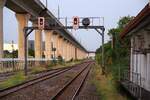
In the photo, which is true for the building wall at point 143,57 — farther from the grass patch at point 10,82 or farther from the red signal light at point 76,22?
the red signal light at point 76,22

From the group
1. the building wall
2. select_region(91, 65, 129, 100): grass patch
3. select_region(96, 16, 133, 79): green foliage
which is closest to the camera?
the building wall

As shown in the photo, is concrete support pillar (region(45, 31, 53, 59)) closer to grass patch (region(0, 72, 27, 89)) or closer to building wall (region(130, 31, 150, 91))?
grass patch (region(0, 72, 27, 89))

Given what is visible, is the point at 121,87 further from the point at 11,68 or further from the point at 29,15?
the point at 29,15

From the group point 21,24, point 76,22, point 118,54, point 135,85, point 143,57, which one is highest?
point 21,24

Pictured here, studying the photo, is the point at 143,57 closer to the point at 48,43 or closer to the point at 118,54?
the point at 118,54

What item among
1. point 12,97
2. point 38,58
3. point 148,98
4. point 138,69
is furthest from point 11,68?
point 148,98

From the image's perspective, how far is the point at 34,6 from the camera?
61875 mm

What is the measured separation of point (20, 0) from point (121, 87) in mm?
34121

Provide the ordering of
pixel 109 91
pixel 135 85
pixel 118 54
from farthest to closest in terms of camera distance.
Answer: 1. pixel 118 54
2. pixel 109 91
3. pixel 135 85

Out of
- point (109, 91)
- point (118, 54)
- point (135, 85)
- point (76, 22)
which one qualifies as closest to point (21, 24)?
point (76, 22)

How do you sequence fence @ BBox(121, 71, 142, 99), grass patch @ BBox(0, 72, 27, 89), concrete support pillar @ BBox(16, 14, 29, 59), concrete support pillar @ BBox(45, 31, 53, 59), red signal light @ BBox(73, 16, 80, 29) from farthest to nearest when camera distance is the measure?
concrete support pillar @ BBox(45, 31, 53, 59) < concrete support pillar @ BBox(16, 14, 29, 59) < red signal light @ BBox(73, 16, 80, 29) < grass patch @ BBox(0, 72, 27, 89) < fence @ BBox(121, 71, 142, 99)

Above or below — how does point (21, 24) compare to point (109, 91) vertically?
above

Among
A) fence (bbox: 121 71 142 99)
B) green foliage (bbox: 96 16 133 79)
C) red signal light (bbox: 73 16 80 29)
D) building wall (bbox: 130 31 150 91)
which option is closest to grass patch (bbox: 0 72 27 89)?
green foliage (bbox: 96 16 133 79)

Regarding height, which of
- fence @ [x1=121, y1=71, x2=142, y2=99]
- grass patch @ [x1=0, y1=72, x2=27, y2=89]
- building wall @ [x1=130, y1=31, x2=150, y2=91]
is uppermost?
building wall @ [x1=130, y1=31, x2=150, y2=91]
